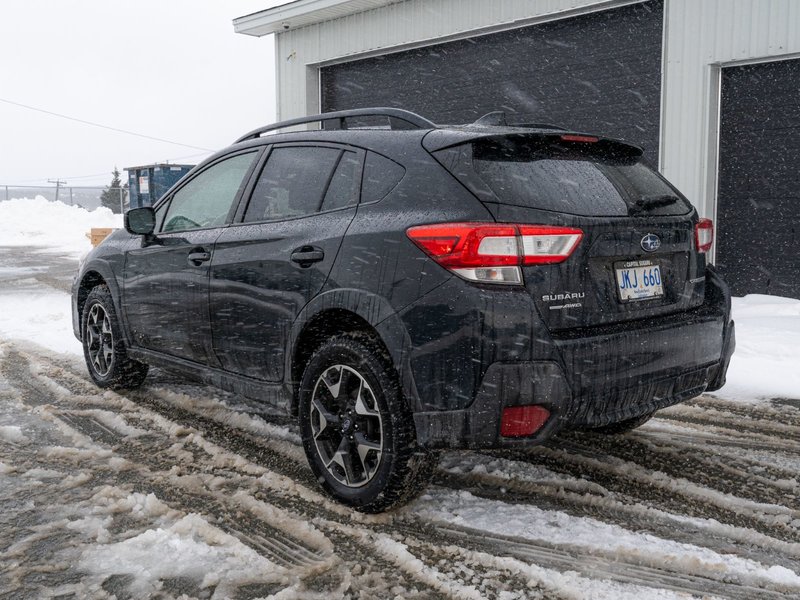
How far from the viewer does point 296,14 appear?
48.4ft

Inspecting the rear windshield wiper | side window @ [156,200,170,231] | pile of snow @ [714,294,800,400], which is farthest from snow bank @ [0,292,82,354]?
pile of snow @ [714,294,800,400]

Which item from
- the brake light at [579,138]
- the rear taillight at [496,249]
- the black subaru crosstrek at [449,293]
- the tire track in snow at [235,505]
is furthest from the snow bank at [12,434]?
the brake light at [579,138]

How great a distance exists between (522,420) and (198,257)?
2237 mm

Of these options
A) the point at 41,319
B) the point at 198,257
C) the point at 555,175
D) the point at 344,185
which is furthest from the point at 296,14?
the point at 555,175

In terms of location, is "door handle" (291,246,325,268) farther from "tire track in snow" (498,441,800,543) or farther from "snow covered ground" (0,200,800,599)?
"tire track in snow" (498,441,800,543)

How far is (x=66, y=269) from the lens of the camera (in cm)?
1571

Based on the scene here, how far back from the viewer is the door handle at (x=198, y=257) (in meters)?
4.25

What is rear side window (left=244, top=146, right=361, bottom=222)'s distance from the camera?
3.57m

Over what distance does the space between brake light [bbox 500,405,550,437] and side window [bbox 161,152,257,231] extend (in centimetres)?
213

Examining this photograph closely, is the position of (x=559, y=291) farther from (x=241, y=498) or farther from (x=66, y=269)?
(x=66, y=269)

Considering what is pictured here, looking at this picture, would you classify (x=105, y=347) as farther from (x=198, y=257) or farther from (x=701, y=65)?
(x=701, y=65)

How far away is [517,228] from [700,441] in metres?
2.20

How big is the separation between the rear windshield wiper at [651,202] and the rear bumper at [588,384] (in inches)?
19.2

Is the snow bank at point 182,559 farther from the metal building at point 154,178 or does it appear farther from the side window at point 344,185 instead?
the metal building at point 154,178
